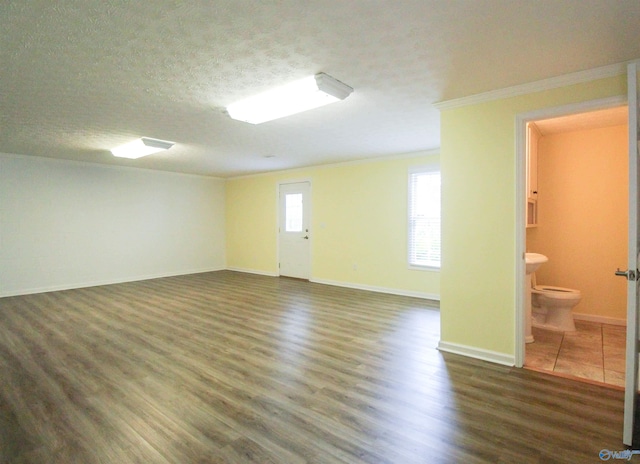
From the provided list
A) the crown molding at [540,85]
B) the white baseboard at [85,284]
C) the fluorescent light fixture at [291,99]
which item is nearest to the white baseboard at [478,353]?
the crown molding at [540,85]

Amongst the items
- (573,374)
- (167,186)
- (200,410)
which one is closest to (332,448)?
(200,410)

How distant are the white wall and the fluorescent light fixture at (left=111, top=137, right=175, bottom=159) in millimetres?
1850

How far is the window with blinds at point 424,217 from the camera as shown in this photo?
5.27 metres

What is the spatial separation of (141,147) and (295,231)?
11.4 feet

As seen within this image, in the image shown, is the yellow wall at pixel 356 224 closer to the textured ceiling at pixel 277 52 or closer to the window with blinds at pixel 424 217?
the window with blinds at pixel 424 217

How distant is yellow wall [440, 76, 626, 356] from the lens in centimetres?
288

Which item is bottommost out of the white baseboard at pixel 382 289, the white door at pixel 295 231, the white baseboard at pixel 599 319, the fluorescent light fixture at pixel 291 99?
the white baseboard at pixel 599 319

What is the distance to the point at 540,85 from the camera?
8.75 ft

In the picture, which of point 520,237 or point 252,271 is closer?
point 520,237

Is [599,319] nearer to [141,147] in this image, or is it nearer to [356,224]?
[356,224]

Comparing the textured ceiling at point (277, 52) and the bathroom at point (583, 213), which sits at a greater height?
the textured ceiling at point (277, 52)

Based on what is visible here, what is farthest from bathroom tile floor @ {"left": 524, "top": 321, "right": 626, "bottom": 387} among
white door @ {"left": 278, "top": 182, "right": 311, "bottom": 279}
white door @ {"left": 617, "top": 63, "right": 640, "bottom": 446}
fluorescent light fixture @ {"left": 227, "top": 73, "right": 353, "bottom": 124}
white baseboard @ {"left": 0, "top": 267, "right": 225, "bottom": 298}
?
white baseboard @ {"left": 0, "top": 267, "right": 225, "bottom": 298}

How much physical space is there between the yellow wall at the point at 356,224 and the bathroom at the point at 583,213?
59.2 inches

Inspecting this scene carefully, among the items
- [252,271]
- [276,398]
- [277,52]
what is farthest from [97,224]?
[277,52]
